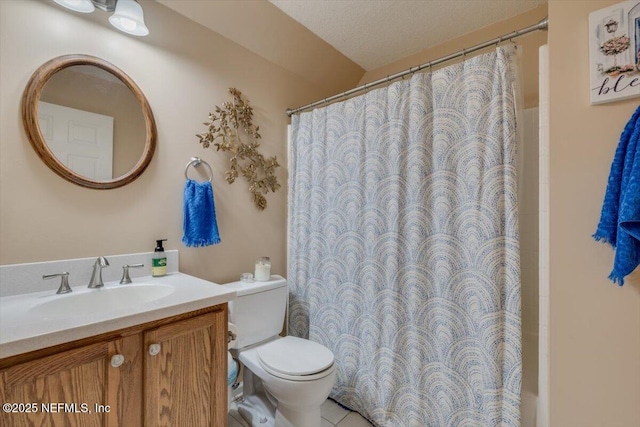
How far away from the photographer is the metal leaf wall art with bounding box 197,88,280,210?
1746 millimetres

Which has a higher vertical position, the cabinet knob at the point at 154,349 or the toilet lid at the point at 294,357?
the cabinet knob at the point at 154,349

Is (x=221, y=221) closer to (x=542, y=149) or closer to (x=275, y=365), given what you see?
(x=275, y=365)

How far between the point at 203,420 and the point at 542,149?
170 centimetres

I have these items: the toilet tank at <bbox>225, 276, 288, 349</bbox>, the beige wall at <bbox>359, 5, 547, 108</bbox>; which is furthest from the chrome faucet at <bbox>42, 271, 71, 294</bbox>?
the beige wall at <bbox>359, 5, 547, 108</bbox>

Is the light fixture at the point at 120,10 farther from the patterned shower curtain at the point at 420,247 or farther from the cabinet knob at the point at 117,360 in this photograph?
the cabinet knob at the point at 117,360

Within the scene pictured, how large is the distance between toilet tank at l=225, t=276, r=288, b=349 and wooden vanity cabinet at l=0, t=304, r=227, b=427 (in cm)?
40

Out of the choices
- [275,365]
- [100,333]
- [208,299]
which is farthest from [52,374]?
[275,365]

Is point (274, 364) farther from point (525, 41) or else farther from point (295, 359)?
point (525, 41)

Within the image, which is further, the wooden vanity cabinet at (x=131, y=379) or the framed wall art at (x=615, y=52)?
the framed wall art at (x=615, y=52)

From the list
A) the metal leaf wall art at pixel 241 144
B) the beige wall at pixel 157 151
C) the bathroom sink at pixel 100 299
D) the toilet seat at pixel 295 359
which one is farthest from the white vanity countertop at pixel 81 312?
the metal leaf wall art at pixel 241 144

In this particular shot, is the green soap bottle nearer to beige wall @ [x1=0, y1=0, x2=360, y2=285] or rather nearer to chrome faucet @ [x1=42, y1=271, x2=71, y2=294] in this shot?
beige wall @ [x1=0, y1=0, x2=360, y2=285]

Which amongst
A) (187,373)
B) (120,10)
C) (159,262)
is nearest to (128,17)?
(120,10)

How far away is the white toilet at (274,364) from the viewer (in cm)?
136

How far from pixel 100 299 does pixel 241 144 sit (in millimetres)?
1122
